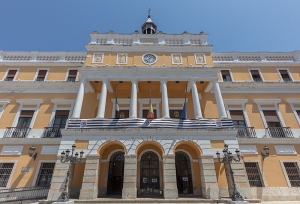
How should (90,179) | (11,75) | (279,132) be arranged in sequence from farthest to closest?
1. (11,75)
2. (279,132)
3. (90,179)

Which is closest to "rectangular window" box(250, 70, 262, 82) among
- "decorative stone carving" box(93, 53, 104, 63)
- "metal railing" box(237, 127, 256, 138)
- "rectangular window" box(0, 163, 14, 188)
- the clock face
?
"metal railing" box(237, 127, 256, 138)

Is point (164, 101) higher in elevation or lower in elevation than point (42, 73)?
lower

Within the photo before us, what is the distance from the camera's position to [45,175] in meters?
11.1

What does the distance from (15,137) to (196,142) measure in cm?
1241

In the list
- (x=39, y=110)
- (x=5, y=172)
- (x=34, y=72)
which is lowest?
(x=5, y=172)

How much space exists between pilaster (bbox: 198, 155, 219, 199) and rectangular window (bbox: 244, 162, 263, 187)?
11.2ft

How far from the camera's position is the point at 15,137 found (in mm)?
11930

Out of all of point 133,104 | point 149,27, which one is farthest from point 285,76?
point 133,104

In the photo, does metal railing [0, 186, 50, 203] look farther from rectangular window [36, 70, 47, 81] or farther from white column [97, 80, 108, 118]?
rectangular window [36, 70, 47, 81]

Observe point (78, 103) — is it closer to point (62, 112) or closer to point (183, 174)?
point (62, 112)

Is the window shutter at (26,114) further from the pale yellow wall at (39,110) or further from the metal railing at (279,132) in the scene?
the metal railing at (279,132)

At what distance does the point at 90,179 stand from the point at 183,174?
5808mm

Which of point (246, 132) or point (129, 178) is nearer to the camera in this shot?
point (129, 178)

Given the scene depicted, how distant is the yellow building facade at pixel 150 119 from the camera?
32.7 feet
